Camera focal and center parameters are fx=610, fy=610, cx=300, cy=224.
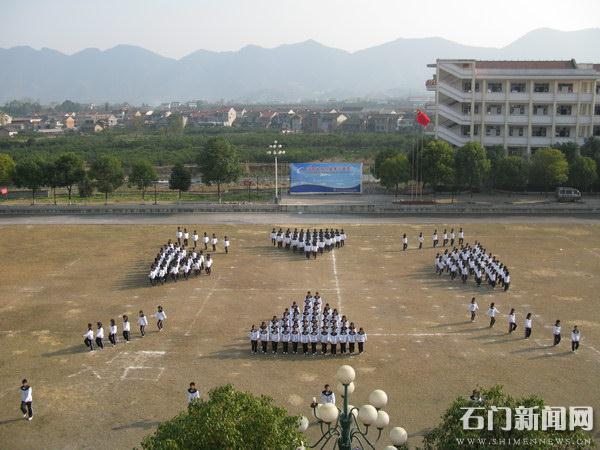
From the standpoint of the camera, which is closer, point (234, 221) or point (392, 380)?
point (392, 380)

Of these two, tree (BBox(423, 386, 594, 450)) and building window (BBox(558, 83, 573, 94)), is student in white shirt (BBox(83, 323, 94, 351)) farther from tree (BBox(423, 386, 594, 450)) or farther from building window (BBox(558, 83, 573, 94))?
building window (BBox(558, 83, 573, 94))

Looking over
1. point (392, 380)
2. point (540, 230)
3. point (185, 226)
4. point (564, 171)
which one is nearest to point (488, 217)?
point (540, 230)

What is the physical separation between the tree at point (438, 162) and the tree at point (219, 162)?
11.5 meters

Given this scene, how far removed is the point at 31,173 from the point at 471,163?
87.4ft

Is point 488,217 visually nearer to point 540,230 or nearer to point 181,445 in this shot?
point 540,230

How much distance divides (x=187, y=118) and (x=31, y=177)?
102035 mm

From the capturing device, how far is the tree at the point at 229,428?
22.0ft

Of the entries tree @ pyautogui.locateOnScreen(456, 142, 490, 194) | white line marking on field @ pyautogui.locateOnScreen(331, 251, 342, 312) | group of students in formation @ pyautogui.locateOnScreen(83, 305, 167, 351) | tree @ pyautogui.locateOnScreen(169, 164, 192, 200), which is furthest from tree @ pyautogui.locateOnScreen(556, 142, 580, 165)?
group of students in formation @ pyautogui.locateOnScreen(83, 305, 167, 351)

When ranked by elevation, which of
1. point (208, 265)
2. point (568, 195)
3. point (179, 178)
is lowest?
point (208, 265)

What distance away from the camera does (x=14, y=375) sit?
1433 cm

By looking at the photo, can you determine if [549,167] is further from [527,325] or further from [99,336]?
[99,336]

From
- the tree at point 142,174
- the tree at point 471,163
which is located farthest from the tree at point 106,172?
the tree at point 471,163

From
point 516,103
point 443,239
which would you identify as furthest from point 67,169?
point 516,103

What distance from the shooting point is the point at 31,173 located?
3700 centimetres
